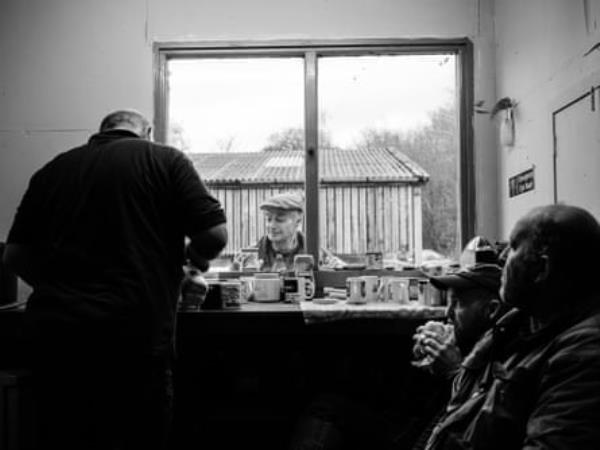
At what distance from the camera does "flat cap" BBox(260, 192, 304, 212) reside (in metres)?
3.26

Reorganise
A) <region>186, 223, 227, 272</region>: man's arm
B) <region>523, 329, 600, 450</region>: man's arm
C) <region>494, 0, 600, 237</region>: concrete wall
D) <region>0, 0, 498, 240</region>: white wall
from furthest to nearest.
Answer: <region>0, 0, 498, 240</region>: white wall, <region>494, 0, 600, 237</region>: concrete wall, <region>186, 223, 227, 272</region>: man's arm, <region>523, 329, 600, 450</region>: man's arm

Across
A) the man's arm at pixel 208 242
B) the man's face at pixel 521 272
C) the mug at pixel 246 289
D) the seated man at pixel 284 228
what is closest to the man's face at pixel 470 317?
the man's face at pixel 521 272

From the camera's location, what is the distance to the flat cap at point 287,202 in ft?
10.7

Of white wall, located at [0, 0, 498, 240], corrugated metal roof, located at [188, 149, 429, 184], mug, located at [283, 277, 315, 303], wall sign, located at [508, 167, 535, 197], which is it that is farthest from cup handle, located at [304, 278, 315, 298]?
wall sign, located at [508, 167, 535, 197]

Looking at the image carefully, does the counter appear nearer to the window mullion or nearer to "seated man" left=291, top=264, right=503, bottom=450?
"seated man" left=291, top=264, right=503, bottom=450

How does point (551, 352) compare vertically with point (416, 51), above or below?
below

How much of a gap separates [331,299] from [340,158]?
0.82 meters

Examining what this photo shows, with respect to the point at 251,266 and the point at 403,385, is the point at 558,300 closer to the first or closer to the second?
the point at 403,385

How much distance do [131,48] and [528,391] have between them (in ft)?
8.92

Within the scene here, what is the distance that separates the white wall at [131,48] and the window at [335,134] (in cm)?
8

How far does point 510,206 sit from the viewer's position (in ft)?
9.82

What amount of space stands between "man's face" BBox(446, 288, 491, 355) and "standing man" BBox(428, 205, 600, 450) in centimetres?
29

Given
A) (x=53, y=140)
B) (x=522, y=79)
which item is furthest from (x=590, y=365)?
(x=53, y=140)

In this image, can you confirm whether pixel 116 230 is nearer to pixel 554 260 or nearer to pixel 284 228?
pixel 554 260
